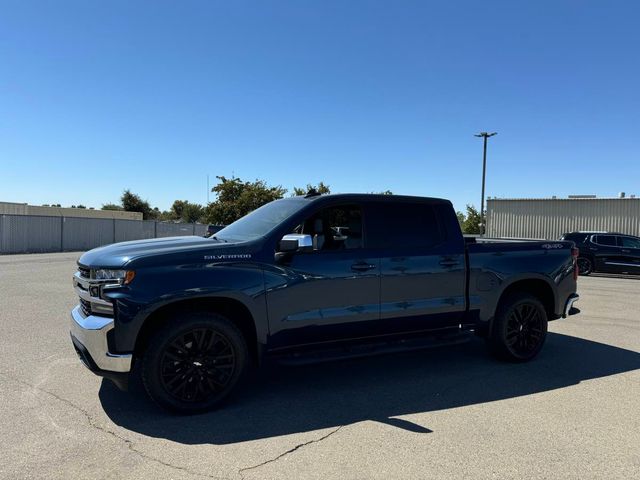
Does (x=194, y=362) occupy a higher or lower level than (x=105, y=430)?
higher

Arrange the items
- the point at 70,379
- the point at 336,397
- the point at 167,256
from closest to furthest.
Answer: the point at 167,256
the point at 336,397
the point at 70,379

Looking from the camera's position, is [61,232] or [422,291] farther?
[61,232]

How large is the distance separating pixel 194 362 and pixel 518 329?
12.4 feet

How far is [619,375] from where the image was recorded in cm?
548

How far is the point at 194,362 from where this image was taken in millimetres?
4207

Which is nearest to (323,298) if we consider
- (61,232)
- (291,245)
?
(291,245)

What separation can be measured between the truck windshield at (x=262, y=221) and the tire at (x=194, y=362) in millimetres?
976

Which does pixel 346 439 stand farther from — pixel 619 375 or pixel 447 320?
pixel 619 375

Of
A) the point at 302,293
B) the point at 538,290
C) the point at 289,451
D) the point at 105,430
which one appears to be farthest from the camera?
the point at 538,290

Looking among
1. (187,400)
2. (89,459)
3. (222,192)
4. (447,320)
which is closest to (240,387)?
(187,400)

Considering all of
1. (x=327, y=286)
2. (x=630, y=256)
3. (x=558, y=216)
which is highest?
(x=558, y=216)

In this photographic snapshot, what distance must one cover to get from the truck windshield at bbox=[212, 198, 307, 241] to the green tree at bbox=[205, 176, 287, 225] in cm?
3982

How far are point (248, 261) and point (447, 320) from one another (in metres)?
2.37

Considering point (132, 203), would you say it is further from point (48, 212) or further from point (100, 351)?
point (100, 351)
